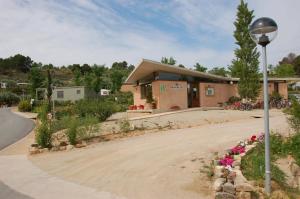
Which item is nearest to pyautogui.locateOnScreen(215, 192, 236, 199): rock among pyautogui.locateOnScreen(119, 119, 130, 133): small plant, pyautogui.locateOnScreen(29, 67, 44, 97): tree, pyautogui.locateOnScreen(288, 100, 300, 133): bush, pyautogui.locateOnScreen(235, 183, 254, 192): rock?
pyautogui.locateOnScreen(235, 183, 254, 192): rock

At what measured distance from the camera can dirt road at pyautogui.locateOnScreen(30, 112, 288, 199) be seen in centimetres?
600

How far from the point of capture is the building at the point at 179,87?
22.0 metres

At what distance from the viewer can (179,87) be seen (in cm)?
2320

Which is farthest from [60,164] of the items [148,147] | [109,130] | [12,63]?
[12,63]

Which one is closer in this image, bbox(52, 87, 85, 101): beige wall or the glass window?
bbox(52, 87, 85, 101): beige wall

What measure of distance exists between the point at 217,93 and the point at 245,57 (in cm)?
376

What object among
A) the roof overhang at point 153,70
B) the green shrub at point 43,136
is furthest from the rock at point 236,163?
the roof overhang at point 153,70

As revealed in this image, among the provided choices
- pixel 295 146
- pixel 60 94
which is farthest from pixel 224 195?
pixel 60 94

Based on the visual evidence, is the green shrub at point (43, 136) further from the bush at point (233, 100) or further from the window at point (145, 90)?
the bush at point (233, 100)

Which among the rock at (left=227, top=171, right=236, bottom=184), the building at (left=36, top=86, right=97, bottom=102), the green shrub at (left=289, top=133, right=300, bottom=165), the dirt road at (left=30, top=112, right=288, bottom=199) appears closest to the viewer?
the rock at (left=227, top=171, right=236, bottom=184)

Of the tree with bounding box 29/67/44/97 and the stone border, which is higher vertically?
the tree with bounding box 29/67/44/97

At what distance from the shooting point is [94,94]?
1890 inches

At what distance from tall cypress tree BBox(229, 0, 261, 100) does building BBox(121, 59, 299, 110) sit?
2.45 meters

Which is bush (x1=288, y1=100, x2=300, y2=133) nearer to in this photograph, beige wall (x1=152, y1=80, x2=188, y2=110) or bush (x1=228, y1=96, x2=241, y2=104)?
beige wall (x1=152, y1=80, x2=188, y2=110)
